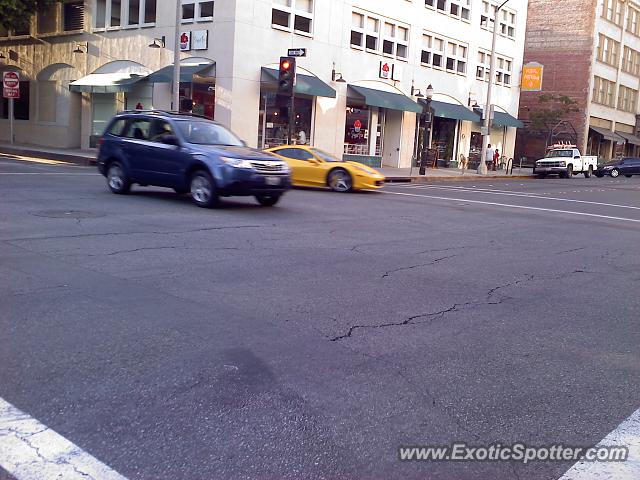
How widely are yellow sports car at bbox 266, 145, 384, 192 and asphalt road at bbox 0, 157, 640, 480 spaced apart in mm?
9276

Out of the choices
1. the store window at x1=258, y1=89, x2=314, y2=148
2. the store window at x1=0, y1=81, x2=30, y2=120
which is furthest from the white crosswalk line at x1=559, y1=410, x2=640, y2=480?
the store window at x1=0, y1=81, x2=30, y2=120

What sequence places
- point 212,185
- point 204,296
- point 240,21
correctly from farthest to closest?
point 240,21 → point 212,185 → point 204,296

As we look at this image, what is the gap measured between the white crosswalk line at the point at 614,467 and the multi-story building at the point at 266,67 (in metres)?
26.6

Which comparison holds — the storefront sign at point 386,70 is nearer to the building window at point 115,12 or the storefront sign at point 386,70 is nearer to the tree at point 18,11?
the building window at point 115,12

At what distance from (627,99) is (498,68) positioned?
2793 centimetres

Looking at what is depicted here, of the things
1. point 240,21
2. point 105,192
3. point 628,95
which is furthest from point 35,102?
point 628,95

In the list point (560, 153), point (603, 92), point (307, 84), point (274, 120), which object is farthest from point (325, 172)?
point (603, 92)

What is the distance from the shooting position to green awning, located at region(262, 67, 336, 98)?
97.3 ft

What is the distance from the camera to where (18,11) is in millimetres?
32188

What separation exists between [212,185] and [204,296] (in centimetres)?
677

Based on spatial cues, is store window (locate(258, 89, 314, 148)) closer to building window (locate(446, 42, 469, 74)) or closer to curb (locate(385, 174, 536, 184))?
curb (locate(385, 174, 536, 184))

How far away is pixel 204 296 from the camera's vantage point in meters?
6.51

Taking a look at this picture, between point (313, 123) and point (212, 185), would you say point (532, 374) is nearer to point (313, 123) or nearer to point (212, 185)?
point (212, 185)

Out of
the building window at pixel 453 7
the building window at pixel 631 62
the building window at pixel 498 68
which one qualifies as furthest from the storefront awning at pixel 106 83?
the building window at pixel 631 62
